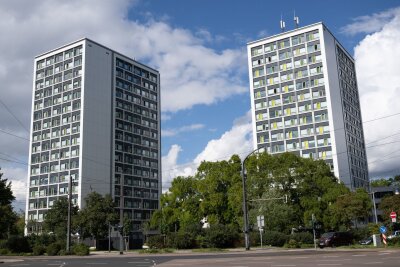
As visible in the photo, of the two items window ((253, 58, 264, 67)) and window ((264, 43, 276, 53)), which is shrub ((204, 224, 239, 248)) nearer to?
window ((253, 58, 264, 67))

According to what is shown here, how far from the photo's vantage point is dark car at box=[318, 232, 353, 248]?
4222 cm

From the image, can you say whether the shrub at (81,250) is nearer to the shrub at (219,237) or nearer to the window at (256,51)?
the shrub at (219,237)

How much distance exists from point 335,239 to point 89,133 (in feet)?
248

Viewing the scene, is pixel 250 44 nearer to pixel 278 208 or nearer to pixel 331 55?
pixel 331 55

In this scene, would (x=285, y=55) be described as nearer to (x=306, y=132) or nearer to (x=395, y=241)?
(x=306, y=132)

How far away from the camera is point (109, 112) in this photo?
11425 cm

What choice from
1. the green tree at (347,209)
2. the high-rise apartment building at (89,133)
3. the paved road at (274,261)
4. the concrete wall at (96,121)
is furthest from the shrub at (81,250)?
the high-rise apartment building at (89,133)

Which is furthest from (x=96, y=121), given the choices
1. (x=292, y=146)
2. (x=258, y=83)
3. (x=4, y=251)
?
(x=4, y=251)

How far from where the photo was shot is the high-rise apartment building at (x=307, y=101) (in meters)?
101

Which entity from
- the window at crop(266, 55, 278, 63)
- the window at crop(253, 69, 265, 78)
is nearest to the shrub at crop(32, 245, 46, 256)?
the window at crop(253, 69, 265, 78)

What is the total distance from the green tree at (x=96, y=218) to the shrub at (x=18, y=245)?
16.4 m

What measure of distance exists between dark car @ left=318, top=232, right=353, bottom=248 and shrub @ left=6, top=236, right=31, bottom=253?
3524cm

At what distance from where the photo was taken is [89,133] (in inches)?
4213

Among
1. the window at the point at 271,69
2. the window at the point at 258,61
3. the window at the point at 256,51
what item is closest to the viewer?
the window at the point at 271,69
